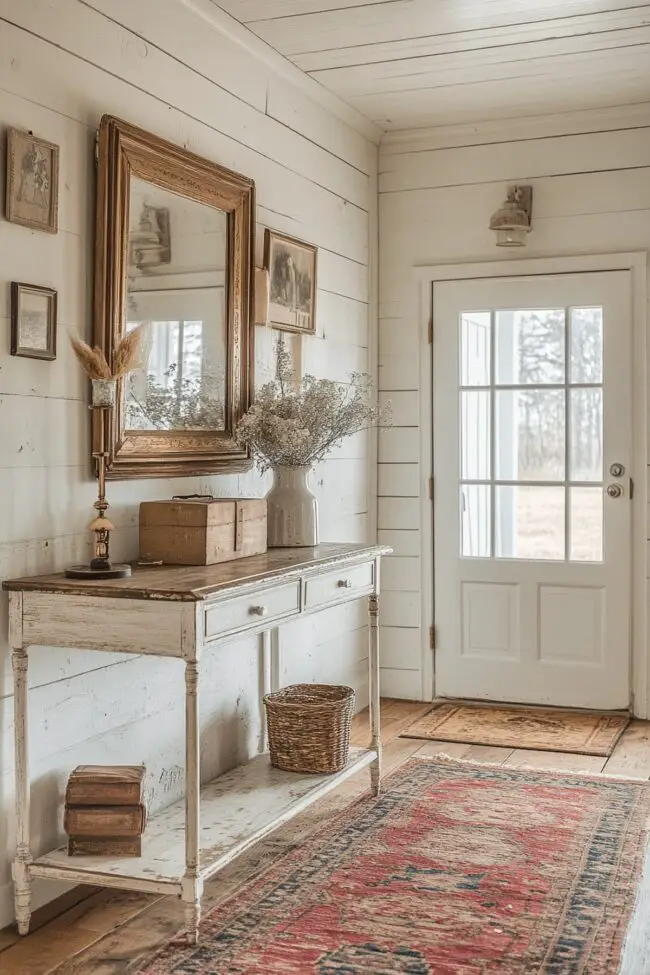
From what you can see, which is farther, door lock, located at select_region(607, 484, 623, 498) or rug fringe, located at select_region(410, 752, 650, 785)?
door lock, located at select_region(607, 484, 623, 498)

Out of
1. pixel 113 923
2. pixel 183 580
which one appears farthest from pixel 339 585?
pixel 113 923

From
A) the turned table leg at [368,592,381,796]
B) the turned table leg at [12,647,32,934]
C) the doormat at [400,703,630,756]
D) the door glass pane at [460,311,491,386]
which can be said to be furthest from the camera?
the door glass pane at [460,311,491,386]

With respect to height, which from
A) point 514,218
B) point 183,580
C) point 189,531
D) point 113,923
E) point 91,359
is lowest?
point 113,923

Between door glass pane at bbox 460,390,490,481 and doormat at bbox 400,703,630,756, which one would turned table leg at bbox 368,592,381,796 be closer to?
doormat at bbox 400,703,630,756

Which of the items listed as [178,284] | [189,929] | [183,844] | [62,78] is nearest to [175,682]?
[183,844]

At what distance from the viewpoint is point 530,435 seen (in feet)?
15.8

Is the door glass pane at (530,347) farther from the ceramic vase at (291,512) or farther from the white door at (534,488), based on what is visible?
the ceramic vase at (291,512)

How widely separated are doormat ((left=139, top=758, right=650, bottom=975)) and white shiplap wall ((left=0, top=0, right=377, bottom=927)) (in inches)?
21.2

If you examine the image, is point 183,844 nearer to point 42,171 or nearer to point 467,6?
point 42,171

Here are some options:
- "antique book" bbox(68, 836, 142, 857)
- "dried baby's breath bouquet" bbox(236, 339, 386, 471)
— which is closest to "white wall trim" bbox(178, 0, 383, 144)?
"dried baby's breath bouquet" bbox(236, 339, 386, 471)

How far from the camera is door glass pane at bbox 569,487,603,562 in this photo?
471 cm

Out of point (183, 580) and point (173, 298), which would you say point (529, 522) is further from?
point (183, 580)

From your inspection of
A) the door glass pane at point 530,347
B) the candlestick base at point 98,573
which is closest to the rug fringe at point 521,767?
the door glass pane at point 530,347

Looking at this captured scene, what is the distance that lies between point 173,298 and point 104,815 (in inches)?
58.9
